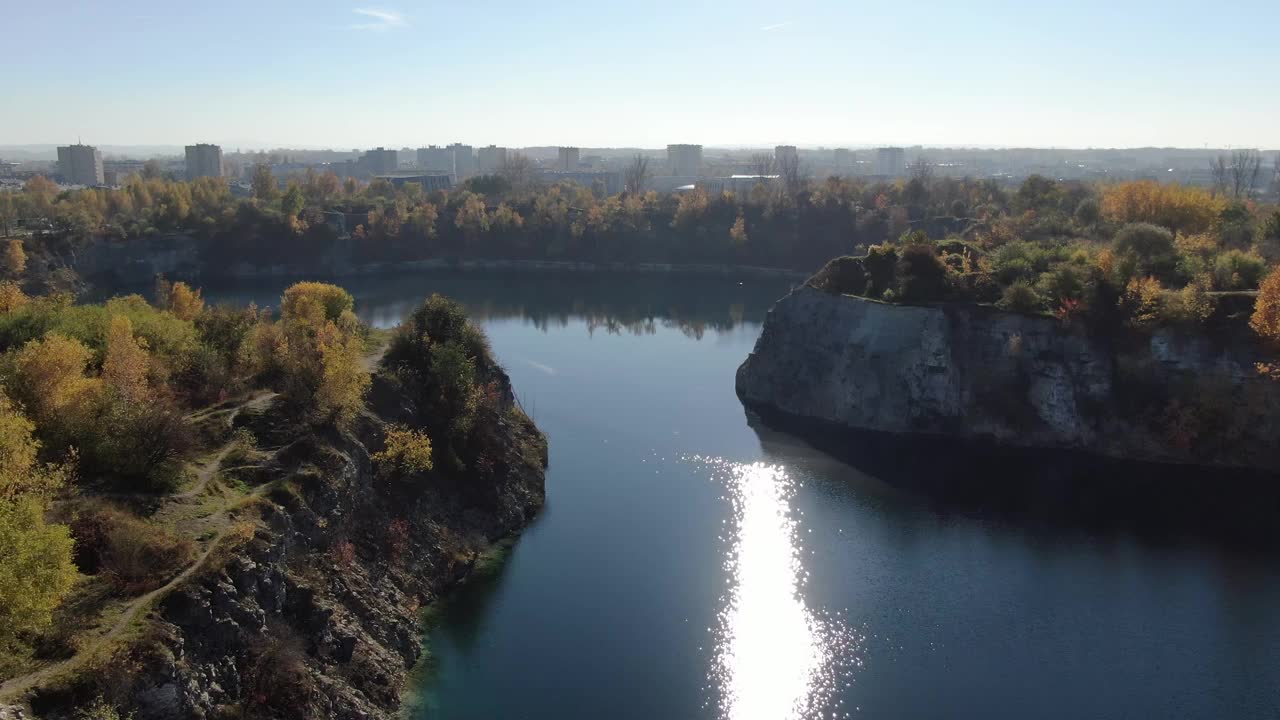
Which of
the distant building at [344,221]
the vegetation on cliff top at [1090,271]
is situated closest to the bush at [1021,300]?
the vegetation on cliff top at [1090,271]

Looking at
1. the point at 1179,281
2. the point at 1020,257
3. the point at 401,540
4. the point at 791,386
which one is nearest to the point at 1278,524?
→ the point at 1179,281

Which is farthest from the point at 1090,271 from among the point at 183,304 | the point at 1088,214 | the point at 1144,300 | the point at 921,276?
the point at 183,304

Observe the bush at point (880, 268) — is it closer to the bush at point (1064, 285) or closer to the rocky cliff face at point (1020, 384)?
the rocky cliff face at point (1020, 384)

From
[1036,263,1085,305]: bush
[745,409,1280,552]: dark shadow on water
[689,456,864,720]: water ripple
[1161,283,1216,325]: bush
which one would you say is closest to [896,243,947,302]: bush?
[1036,263,1085,305]: bush

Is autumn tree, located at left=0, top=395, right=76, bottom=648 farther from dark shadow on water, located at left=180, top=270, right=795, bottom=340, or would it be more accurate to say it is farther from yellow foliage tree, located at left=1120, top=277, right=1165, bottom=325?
dark shadow on water, located at left=180, top=270, right=795, bottom=340

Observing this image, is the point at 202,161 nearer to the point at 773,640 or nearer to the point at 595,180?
the point at 595,180

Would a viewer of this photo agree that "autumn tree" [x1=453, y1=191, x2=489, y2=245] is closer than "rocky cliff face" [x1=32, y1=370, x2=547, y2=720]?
No
